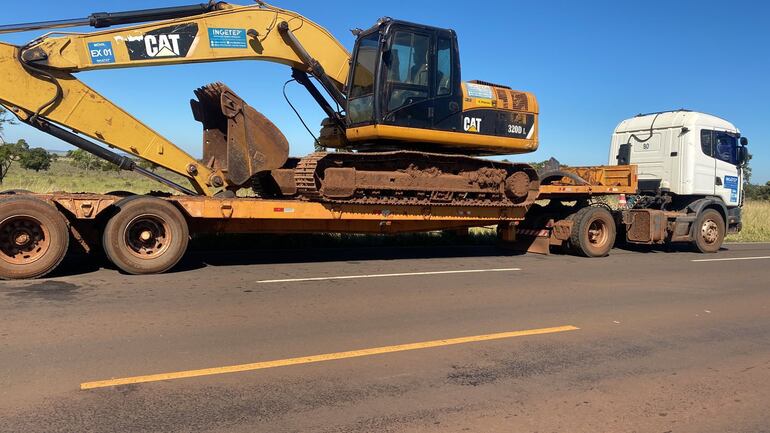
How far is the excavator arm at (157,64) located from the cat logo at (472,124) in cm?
261

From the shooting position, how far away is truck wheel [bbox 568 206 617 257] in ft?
41.5

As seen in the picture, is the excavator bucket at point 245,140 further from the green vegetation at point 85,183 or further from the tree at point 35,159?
the tree at point 35,159

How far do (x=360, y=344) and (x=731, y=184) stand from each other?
13.3 m

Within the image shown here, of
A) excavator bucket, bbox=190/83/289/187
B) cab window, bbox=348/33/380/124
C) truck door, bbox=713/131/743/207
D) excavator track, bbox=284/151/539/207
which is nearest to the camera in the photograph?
excavator bucket, bbox=190/83/289/187

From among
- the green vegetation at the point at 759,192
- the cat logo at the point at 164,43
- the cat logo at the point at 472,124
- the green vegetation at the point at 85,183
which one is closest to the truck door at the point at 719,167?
the cat logo at the point at 472,124

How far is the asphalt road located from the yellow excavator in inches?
74.2

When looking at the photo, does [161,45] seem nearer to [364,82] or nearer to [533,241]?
[364,82]

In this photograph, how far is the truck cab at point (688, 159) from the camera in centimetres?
1430

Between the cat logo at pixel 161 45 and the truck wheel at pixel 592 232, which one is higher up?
the cat logo at pixel 161 45

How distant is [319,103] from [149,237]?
431 cm

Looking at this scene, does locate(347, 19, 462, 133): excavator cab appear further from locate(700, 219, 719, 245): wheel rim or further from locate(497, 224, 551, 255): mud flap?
locate(700, 219, 719, 245): wheel rim

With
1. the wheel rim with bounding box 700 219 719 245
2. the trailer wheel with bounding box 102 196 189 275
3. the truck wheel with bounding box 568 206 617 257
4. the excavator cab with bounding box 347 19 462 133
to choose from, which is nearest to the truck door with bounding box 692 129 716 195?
the wheel rim with bounding box 700 219 719 245

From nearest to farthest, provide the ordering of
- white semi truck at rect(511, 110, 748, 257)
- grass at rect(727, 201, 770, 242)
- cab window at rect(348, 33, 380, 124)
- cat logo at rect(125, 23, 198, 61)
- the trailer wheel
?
the trailer wheel
cat logo at rect(125, 23, 198, 61)
cab window at rect(348, 33, 380, 124)
white semi truck at rect(511, 110, 748, 257)
grass at rect(727, 201, 770, 242)

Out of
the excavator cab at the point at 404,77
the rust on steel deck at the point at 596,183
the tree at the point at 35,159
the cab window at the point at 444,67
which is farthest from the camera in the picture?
the tree at the point at 35,159
